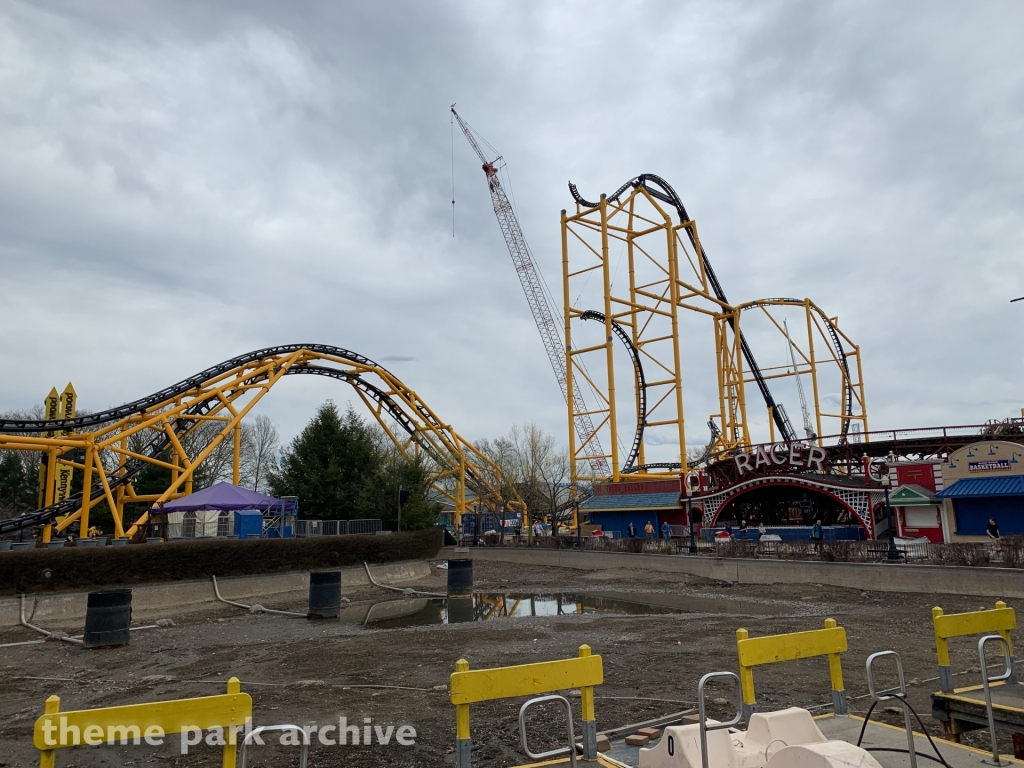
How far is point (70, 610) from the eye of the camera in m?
18.7

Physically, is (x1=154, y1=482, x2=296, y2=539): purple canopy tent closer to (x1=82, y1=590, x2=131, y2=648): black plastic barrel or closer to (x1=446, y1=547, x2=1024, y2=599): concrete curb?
(x1=82, y1=590, x2=131, y2=648): black plastic barrel

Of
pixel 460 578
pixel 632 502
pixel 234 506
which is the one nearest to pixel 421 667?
pixel 460 578

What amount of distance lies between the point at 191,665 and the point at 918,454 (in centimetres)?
3067

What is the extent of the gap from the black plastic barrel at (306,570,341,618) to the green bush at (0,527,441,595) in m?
5.79

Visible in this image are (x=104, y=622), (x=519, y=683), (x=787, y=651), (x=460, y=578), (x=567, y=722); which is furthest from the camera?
(x=460, y=578)

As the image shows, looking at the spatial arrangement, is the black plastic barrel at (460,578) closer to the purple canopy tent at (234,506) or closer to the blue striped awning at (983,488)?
the purple canopy tent at (234,506)

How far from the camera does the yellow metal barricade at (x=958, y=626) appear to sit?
627cm

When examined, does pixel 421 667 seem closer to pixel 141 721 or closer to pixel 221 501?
pixel 141 721

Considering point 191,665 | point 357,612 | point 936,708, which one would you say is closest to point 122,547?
point 357,612

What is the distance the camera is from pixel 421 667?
1097 centimetres

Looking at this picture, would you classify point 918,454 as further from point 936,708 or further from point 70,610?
point 70,610

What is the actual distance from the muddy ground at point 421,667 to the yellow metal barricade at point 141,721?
2859 millimetres

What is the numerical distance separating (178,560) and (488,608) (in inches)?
376

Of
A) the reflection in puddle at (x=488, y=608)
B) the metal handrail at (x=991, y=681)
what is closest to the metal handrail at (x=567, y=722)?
the metal handrail at (x=991, y=681)
